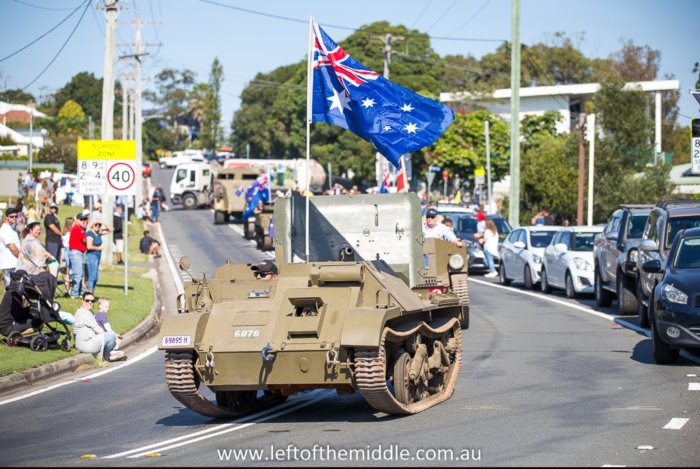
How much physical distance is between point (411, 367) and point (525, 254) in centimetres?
1895

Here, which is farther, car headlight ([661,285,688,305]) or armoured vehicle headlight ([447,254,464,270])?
armoured vehicle headlight ([447,254,464,270])

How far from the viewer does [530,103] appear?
72.6 metres

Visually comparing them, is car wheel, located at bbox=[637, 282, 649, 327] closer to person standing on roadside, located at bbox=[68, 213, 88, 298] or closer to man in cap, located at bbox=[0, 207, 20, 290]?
man in cap, located at bbox=[0, 207, 20, 290]

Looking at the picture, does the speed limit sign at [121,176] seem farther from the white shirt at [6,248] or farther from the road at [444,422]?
the road at [444,422]

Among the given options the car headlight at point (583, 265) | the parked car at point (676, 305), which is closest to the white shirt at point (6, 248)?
the parked car at point (676, 305)

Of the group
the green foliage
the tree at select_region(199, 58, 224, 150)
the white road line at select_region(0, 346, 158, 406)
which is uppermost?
the tree at select_region(199, 58, 224, 150)

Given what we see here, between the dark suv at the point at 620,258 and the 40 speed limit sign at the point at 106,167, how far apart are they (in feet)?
33.9

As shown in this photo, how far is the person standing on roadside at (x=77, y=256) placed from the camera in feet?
84.7

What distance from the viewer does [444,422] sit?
1173 cm

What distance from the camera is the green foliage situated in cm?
6034

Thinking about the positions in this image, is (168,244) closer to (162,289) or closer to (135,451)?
(162,289)

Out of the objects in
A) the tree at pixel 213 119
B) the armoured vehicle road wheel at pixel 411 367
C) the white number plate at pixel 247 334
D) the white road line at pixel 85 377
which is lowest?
the white road line at pixel 85 377

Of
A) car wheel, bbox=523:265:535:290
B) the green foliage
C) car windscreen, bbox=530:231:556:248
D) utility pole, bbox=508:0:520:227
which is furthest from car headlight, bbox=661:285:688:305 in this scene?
the green foliage

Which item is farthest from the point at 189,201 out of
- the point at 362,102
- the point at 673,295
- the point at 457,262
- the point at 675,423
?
the point at 675,423
